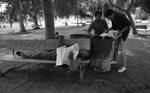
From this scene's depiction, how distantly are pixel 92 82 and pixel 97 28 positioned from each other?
5.38 feet

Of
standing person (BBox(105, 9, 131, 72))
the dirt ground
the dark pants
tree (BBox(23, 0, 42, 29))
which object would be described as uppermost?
tree (BBox(23, 0, 42, 29))

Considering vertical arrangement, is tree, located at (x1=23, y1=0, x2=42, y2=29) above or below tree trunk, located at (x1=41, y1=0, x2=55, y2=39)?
above

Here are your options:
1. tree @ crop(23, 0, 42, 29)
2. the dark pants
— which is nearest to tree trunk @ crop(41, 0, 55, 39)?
the dark pants

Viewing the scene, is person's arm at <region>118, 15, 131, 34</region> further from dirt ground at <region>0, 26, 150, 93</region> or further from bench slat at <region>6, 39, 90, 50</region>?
dirt ground at <region>0, 26, 150, 93</region>

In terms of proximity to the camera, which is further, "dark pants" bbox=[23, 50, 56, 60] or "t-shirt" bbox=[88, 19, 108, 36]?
"t-shirt" bbox=[88, 19, 108, 36]

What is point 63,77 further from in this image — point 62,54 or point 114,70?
point 114,70

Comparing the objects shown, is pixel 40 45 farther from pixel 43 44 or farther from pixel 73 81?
pixel 73 81

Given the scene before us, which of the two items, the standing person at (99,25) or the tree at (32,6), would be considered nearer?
the standing person at (99,25)

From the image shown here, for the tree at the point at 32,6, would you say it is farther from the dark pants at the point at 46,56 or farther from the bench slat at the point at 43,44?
the dark pants at the point at 46,56

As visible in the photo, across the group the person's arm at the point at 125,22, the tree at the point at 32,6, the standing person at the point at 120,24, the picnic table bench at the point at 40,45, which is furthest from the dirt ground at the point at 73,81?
the tree at the point at 32,6

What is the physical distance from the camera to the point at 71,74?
140 inches

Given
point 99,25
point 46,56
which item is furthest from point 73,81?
point 99,25

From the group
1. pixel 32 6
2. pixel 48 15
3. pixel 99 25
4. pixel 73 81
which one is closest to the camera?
pixel 73 81

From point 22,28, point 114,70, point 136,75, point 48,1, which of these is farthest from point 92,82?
point 22,28
